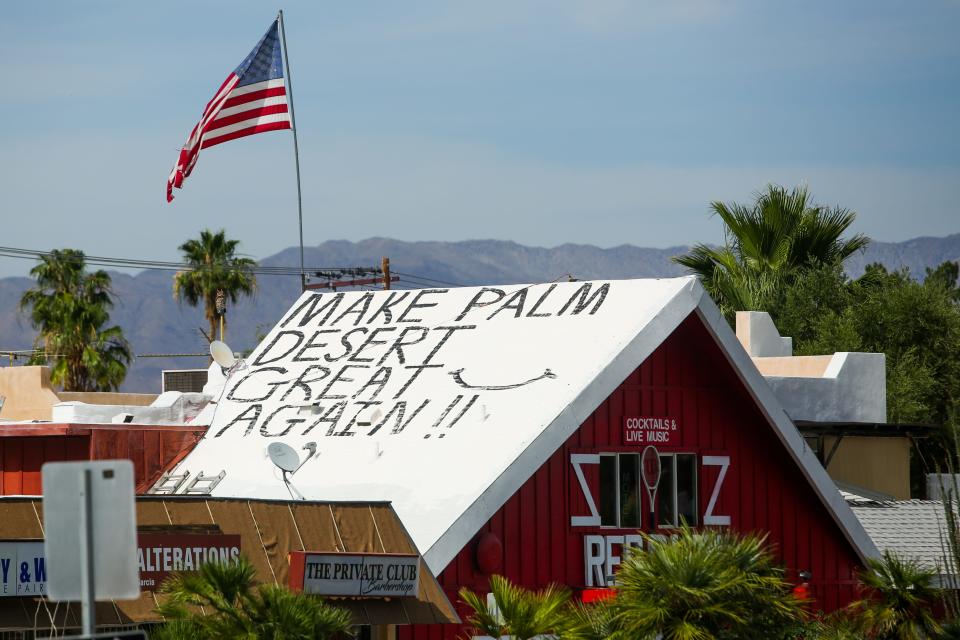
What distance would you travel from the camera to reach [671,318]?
2319cm

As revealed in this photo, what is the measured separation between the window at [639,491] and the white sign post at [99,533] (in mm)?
14200

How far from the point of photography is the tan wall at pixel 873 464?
33125 millimetres

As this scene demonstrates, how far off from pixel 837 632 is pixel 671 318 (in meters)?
6.79

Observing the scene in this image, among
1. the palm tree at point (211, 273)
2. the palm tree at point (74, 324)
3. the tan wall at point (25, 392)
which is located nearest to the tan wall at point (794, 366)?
the tan wall at point (25, 392)

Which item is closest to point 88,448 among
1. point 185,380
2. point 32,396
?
point 185,380

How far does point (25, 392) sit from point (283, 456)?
23.2m

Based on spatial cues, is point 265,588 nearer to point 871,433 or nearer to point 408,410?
point 408,410

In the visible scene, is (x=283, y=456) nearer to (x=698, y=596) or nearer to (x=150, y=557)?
(x=150, y=557)

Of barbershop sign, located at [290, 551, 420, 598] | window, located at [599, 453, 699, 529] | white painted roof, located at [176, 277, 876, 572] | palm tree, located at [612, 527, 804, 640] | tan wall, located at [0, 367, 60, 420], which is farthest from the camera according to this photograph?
tan wall, located at [0, 367, 60, 420]

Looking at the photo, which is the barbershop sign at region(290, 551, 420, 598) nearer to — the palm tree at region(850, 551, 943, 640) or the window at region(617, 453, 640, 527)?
the palm tree at region(850, 551, 943, 640)

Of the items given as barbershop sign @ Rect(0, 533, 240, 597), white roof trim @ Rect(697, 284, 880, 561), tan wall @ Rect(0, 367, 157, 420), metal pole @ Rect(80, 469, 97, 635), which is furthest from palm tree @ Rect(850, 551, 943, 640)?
tan wall @ Rect(0, 367, 157, 420)

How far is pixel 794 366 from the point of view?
1329 inches

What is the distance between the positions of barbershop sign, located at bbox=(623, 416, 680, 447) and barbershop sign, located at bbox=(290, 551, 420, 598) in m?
5.66

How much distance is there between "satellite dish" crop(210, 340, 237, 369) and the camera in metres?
26.3
